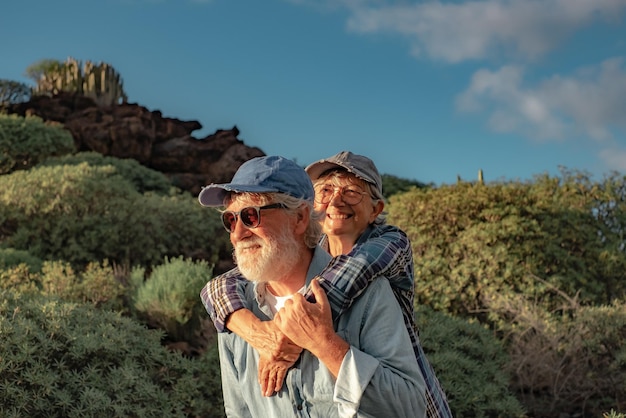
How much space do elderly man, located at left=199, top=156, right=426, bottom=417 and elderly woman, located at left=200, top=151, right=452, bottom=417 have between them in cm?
Answer: 6

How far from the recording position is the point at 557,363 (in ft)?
25.0

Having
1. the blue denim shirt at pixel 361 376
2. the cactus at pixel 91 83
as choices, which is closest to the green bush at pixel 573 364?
the blue denim shirt at pixel 361 376

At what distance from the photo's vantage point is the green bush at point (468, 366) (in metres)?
6.36

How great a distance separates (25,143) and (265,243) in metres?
18.3

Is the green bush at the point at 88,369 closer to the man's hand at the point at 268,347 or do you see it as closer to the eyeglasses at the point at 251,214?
the man's hand at the point at 268,347

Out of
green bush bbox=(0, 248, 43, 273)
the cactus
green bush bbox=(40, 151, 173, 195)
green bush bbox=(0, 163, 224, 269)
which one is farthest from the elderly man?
the cactus

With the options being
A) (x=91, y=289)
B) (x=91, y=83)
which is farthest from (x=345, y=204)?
(x=91, y=83)

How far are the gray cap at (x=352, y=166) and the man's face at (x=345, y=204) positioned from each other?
0.18ft

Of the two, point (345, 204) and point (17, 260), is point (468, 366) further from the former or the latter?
point (17, 260)

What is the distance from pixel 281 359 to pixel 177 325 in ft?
17.3

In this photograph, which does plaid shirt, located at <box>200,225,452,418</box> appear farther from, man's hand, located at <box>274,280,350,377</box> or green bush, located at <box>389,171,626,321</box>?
green bush, located at <box>389,171,626,321</box>

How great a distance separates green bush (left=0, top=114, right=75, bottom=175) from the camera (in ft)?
62.4

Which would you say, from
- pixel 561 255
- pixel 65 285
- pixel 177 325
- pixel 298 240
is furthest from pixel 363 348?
pixel 561 255

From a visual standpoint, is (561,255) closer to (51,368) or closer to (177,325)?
(177,325)
